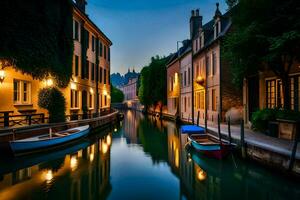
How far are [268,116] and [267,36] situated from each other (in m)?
4.38

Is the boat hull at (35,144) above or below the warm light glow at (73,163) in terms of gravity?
above

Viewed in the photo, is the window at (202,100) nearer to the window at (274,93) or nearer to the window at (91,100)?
the window at (274,93)

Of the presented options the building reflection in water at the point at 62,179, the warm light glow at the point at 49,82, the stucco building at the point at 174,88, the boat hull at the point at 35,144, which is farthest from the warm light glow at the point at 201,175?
the stucco building at the point at 174,88

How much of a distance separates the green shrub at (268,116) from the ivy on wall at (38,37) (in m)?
13.6

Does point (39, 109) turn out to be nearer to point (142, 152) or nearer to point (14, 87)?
point (14, 87)

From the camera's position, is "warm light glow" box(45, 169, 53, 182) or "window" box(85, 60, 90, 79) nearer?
"warm light glow" box(45, 169, 53, 182)

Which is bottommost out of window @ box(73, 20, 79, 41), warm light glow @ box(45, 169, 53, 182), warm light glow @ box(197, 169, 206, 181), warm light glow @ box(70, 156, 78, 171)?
warm light glow @ box(197, 169, 206, 181)

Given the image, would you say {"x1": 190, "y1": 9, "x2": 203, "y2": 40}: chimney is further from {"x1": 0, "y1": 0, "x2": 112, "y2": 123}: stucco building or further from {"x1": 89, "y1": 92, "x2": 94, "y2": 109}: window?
{"x1": 89, "y1": 92, "x2": 94, "y2": 109}: window

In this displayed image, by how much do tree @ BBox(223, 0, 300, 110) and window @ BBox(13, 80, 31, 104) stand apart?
1317cm

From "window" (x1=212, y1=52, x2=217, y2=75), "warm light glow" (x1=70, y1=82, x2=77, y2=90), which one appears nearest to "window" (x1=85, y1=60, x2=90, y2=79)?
"warm light glow" (x1=70, y1=82, x2=77, y2=90)

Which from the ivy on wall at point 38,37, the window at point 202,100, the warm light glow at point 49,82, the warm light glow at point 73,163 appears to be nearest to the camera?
the warm light glow at point 73,163

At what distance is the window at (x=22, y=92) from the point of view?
1667 cm

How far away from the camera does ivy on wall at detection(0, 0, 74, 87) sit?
14.0m

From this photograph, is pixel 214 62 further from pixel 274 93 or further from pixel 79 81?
pixel 79 81
